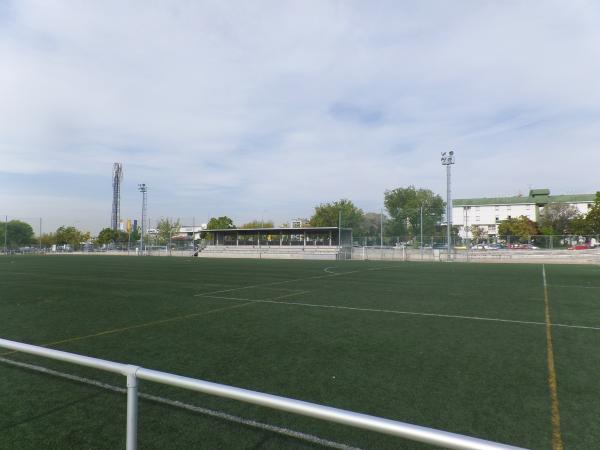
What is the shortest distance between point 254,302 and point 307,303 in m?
1.65

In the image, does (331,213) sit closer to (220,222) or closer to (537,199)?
(220,222)

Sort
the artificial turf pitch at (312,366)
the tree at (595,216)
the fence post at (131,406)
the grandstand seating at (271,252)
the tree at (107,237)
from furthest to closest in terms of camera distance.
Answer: the tree at (107,237) < the tree at (595,216) < the grandstand seating at (271,252) < the artificial turf pitch at (312,366) < the fence post at (131,406)

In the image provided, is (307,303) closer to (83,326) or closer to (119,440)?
(83,326)

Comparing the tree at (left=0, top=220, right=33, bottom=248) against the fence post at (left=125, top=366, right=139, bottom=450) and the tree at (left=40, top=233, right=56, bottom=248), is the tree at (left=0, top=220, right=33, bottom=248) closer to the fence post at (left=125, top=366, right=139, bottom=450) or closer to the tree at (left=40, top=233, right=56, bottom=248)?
the tree at (left=40, top=233, right=56, bottom=248)

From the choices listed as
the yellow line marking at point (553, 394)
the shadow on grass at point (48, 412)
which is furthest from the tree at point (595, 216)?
the shadow on grass at point (48, 412)

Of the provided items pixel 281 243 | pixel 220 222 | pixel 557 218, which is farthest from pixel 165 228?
pixel 557 218

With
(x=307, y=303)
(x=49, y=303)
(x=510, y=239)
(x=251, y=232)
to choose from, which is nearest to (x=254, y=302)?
(x=307, y=303)

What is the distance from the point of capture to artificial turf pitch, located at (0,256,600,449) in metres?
3.94

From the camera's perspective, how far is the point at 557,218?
8888cm

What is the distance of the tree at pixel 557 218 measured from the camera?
86.0m

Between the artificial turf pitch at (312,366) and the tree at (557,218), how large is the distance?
8659cm

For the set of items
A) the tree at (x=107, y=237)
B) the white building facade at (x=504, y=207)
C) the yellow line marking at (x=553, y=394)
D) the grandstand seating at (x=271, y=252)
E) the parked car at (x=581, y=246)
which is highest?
the white building facade at (x=504, y=207)

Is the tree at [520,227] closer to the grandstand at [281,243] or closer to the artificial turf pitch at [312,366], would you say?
the grandstand at [281,243]

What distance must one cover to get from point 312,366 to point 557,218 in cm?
10031
